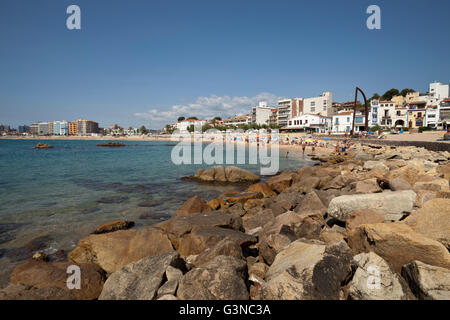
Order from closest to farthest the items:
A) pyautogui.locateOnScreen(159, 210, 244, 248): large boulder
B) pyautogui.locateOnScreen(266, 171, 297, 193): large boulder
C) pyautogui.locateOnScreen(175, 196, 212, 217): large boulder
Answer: pyautogui.locateOnScreen(159, 210, 244, 248): large boulder
pyautogui.locateOnScreen(175, 196, 212, 217): large boulder
pyautogui.locateOnScreen(266, 171, 297, 193): large boulder

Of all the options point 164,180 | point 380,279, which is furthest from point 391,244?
point 164,180

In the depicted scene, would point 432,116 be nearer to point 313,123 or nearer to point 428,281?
point 313,123

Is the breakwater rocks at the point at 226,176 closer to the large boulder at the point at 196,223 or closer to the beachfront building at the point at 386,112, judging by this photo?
the large boulder at the point at 196,223

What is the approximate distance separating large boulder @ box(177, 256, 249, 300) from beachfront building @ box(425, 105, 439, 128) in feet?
271

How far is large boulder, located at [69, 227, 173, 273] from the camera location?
5.34 metres

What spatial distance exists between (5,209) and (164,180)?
9.29m

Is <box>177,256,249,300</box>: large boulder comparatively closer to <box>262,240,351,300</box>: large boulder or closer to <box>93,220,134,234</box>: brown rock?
<box>262,240,351,300</box>: large boulder

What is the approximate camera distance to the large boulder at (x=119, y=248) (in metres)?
5.34

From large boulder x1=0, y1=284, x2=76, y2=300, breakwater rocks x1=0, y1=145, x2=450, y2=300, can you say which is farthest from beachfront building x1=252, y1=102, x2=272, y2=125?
large boulder x1=0, y1=284, x2=76, y2=300

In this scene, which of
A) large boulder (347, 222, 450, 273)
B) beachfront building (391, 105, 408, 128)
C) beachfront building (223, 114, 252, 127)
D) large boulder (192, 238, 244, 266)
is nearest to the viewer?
large boulder (347, 222, 450, 273)

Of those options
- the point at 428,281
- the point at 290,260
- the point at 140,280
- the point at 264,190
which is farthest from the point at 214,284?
A: the point at 264,190

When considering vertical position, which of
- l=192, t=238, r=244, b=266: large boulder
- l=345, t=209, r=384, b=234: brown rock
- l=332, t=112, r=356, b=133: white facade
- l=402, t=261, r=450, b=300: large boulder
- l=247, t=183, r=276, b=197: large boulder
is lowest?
l=247, t=183, r=276, b=197: large boulder

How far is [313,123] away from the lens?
269 feet
